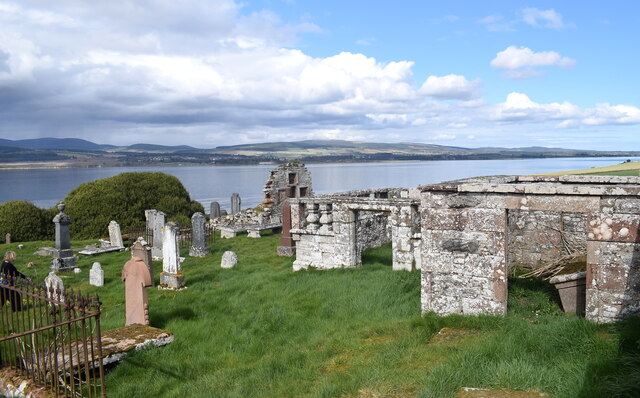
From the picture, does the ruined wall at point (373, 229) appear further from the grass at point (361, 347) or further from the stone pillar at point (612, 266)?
the stone pillar at point (612, 266)

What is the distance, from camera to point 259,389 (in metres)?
6.44

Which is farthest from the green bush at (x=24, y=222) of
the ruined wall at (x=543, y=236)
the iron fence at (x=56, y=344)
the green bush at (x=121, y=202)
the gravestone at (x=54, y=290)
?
the ruined wall at (x=543, y=236)

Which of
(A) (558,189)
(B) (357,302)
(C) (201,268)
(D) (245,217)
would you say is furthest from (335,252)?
(D) (245,217)

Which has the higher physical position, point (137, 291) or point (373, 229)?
point (373, 229)

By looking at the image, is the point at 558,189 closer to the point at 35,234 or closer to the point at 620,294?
the point at 620,294

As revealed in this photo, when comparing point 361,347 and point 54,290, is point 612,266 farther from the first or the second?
point 54,290

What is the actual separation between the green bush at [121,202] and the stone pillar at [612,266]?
27.6 meters

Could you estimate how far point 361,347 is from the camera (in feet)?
24.3

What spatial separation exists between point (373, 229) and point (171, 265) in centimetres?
733

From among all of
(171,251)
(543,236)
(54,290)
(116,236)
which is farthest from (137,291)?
(116,236)

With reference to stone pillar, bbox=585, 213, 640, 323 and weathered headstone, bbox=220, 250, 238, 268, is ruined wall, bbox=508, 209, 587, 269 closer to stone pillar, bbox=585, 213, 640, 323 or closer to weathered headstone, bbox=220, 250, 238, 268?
stone pillar, bbox=585, 213, 640, 323

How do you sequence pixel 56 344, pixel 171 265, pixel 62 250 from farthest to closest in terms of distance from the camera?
pixel 62 250, pixel 171 265, pixel 56 344

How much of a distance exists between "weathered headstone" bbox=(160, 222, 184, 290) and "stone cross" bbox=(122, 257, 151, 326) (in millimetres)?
4047

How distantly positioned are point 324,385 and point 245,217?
23.6 m
